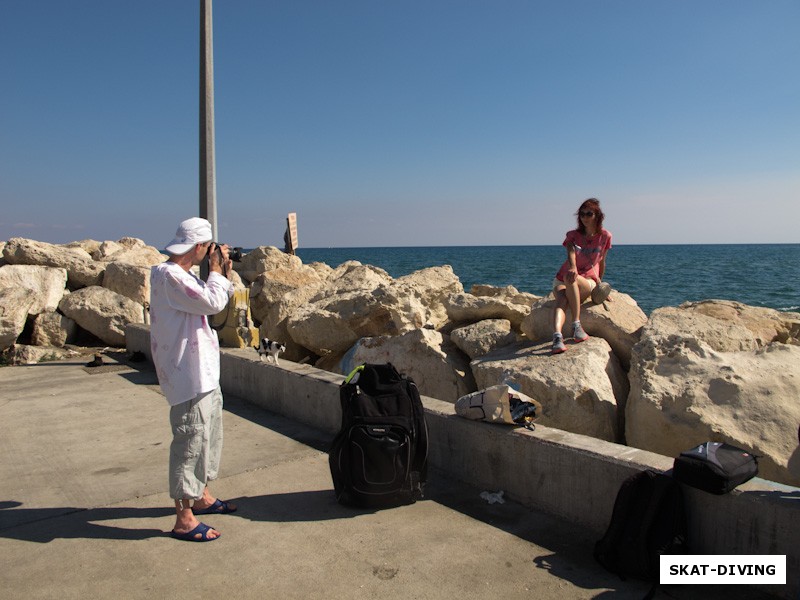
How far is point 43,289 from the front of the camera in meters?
10.7

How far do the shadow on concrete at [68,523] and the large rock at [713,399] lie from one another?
3.37 m

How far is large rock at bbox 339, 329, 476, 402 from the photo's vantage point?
21.9ft

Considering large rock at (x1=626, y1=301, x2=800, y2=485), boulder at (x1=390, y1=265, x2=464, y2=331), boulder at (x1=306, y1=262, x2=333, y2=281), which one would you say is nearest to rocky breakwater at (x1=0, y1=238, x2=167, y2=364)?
boulder at (x1=306, y1=262, x2=333, y2=281)

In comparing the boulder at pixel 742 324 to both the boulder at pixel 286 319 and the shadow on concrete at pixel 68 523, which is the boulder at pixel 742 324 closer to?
the shadow on concrete at pixel 68 523

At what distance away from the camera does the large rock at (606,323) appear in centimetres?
612

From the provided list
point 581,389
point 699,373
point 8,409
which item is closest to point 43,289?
point 8,409

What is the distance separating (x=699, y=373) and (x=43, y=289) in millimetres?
10043

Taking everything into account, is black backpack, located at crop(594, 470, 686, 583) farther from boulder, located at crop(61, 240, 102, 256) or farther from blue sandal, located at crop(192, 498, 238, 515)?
boulder, located at crop(61, 240, 102, 256)

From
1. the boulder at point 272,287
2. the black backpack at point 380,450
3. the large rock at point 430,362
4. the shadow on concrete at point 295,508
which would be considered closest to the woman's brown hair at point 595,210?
the large rock at point 430,362

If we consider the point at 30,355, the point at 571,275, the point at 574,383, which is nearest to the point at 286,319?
the point at 30,355

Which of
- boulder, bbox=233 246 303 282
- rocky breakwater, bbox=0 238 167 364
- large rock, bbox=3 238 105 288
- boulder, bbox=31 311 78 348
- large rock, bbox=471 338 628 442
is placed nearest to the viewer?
large rock, bbox=471 338 628 442

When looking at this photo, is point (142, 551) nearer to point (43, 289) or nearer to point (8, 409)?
point (8, 409)

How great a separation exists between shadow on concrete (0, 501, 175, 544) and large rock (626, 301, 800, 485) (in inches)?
133

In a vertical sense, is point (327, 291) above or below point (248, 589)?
above
